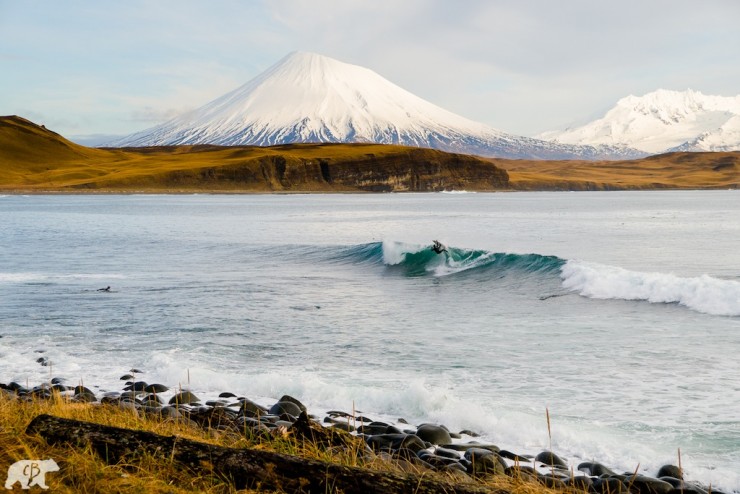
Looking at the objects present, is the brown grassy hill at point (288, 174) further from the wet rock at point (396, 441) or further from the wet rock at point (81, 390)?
the wet rock at point (396, 441)

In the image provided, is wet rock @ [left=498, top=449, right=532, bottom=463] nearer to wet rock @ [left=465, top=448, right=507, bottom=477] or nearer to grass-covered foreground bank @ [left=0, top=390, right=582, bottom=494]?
wet rock @ [left=465, top=448, right=507, bottom=477]

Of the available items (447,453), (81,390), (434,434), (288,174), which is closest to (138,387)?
(81,390)

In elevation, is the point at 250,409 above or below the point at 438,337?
above

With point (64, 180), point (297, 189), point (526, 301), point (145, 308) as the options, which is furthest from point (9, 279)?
point (64, 180)

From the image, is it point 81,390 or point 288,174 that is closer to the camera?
point 81,390

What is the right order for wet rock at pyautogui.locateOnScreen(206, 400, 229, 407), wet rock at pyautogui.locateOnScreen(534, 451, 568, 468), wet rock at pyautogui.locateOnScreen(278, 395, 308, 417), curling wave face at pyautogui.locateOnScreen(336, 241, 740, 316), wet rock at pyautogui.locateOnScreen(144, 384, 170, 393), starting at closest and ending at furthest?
wet rock at pyautogui.locateOnScreen(534, 451, 568, 468) → wet rock at pyautogui.locateOnScreen(278, 395, 308, 417) → wet rock at pyautogui.locateOnScreen(206, 400, 229, 407) → wet rock at pyautogui.locateOnScreen(144, 384, 170, 393) → curling wave face at pyautogui.locateOnScreen(336, 241, 740, 316)

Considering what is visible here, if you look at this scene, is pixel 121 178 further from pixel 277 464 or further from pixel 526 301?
pixel 277 464

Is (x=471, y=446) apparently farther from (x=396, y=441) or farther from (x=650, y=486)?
(x=650, y=486)

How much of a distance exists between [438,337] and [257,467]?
394 inches

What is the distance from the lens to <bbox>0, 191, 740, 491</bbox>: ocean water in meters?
8.80

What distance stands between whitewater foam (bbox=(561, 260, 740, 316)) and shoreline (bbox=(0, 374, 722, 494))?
10.9 metres

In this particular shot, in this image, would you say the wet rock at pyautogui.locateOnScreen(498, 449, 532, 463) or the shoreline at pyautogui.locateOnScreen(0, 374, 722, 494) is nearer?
the shoreline at pyautogui.locateOnScreen(0, 374, 722, 494)

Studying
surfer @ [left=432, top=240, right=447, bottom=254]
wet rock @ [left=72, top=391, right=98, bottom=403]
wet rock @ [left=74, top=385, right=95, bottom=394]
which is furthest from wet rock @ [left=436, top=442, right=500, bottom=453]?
surfer @ [left=432, top=240, right=447, bottom=254]

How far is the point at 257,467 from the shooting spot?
174 inches
